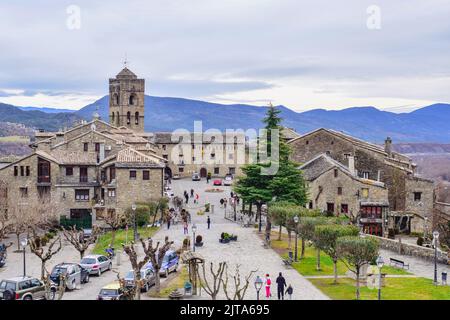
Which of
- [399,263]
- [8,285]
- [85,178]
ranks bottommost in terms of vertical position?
[399,263]

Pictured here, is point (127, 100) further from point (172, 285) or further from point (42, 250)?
point (172, 285)

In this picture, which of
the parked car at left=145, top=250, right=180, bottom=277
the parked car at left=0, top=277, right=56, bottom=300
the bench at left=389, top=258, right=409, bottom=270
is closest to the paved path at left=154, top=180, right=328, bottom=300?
the parked car at left=145, top=250, right=180, bottom=277

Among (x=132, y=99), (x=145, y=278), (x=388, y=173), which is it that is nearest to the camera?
A: (x=145, y=278)

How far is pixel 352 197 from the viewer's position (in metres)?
68.5

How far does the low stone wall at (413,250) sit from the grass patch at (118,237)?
20.6 m

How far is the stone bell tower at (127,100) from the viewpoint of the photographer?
454 feet

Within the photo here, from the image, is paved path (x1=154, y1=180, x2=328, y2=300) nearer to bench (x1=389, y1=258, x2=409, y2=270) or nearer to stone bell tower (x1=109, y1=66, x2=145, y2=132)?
bench (x1=389, y1=258, x2=409, y2=270)

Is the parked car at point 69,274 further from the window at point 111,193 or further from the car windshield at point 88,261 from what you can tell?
the window at point 111,193

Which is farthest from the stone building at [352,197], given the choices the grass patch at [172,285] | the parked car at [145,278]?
the parked car at [145,278]

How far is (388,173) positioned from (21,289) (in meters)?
55.2

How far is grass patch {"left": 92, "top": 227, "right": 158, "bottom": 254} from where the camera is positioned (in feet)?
178

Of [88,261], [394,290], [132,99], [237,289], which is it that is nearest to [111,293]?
[237,289]

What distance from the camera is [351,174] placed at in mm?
69500
